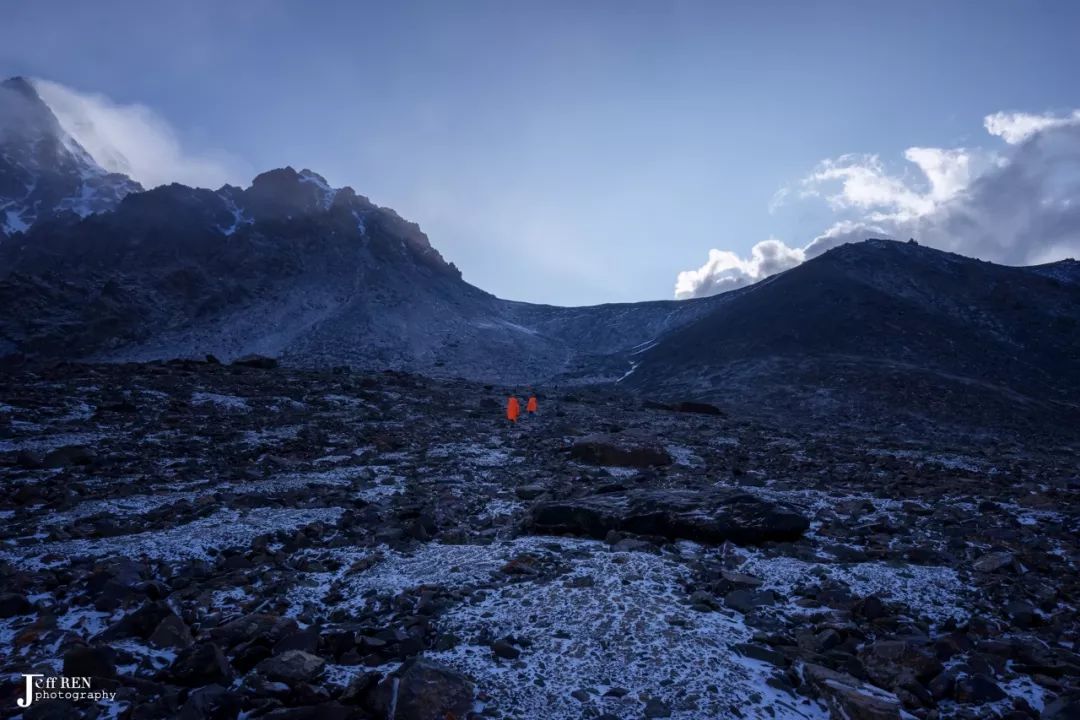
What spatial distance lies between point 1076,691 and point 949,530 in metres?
5.37

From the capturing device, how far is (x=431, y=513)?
10758 mm

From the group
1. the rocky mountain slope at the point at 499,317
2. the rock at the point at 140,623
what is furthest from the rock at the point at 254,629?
→ the rocky mountain slope at the point at 499,317

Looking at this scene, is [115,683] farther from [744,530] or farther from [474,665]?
[744,530]

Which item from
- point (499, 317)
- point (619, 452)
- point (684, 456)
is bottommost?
point (684, 456)

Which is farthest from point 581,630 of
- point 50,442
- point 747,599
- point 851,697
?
point 50,442

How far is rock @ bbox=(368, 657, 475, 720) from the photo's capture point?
4773 mm

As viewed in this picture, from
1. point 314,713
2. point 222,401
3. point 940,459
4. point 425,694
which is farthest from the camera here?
point 222,401

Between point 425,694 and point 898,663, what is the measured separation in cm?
478

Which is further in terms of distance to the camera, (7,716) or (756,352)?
(756,352)

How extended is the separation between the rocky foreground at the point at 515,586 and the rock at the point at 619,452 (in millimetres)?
242

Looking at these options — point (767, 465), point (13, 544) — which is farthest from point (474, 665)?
point (767, 465)

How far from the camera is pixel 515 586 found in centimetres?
730

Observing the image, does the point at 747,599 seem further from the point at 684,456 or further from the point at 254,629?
the point at 684,456

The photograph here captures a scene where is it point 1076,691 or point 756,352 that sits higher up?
point 756,352
